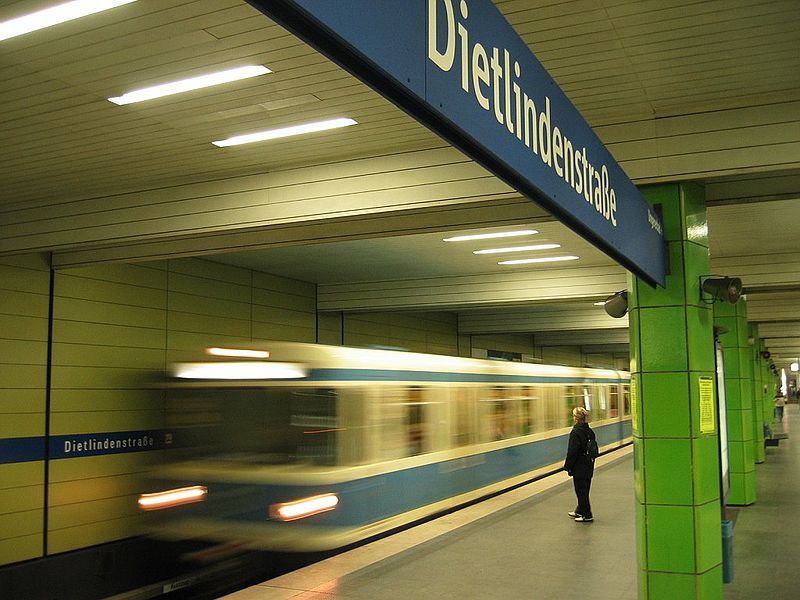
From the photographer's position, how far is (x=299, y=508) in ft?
28.5

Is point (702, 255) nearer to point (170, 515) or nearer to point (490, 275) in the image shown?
point (170, 515)

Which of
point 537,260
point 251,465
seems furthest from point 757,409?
point 251,465

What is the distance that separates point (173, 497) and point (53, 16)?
6.12 metres

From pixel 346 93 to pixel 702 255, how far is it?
338 cm

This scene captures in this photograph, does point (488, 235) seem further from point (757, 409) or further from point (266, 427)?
point (757, 409)

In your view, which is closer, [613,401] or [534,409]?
[534,409]

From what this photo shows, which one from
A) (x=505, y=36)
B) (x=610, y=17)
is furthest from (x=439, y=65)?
(x=610, y=17)

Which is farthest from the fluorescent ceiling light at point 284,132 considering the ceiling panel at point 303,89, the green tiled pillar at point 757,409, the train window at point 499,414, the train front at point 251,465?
the green tiled pillar at point 757,409

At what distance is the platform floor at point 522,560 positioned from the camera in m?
7.24

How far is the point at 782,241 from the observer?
1165 cm

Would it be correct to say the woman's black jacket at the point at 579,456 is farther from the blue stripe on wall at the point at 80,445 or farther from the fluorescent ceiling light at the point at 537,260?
the blue stripe on wall at the point at 80,445

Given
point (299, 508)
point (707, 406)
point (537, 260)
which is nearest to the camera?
point (707, 406)

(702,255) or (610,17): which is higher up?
(610,17)

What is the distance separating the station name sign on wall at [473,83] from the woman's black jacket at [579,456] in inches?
312
